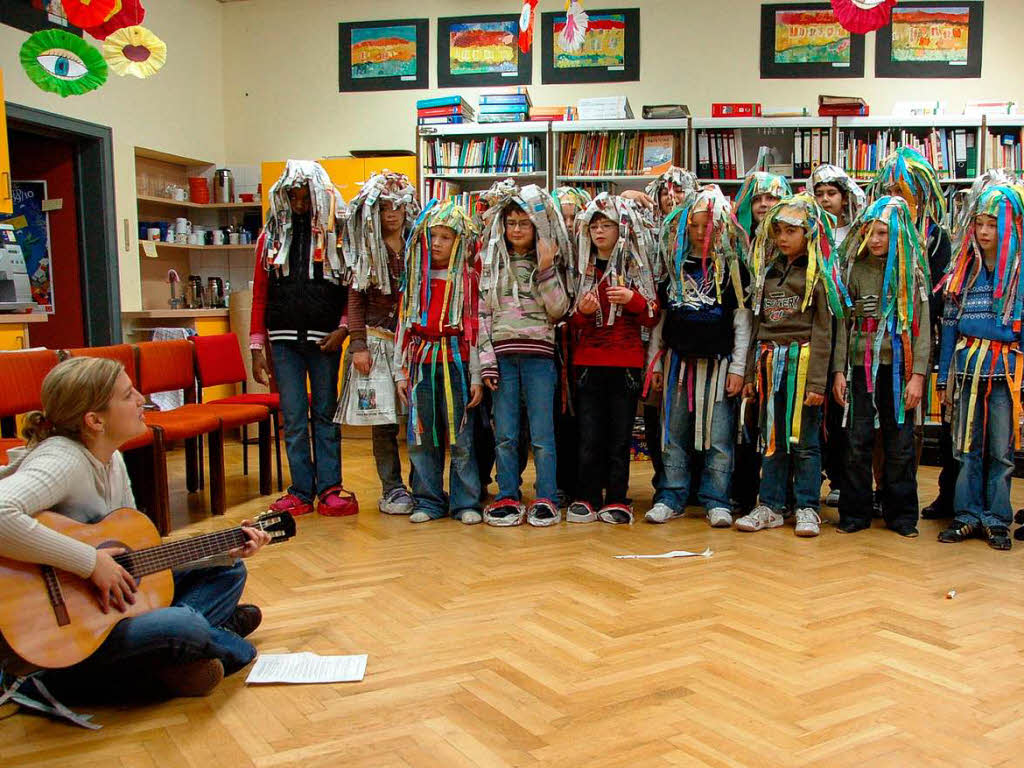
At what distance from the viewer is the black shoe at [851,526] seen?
150 inches

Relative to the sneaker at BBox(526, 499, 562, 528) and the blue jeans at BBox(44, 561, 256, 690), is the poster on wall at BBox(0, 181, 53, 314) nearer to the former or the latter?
the sneaker at BBox(526, 499, 562, 528)

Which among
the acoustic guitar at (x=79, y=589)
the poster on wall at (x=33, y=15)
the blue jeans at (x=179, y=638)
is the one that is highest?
the poster on wall at (x=33, y=15)

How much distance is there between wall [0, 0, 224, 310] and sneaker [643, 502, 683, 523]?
405 centimetres

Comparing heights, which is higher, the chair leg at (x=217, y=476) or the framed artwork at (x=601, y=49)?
the framed artwork at (x=601, y=49)

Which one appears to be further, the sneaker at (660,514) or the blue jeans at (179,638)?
the sneaker at (660,514)

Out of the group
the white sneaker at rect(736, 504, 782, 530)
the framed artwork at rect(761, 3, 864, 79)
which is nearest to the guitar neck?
the white sneaker at rect(736, 504, 782, 530)

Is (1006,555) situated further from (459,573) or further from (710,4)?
(710,4)

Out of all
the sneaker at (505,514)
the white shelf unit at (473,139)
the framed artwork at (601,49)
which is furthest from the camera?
the framed artwork at (601,49)

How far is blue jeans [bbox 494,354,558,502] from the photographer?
155 inches

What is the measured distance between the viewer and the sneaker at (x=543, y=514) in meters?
3.91

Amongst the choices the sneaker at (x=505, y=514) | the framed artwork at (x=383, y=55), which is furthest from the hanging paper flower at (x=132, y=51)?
the sneaker at (x=505, y=514)

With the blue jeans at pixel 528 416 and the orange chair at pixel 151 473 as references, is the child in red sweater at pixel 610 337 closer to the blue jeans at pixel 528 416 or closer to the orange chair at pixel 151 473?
the blue jeans at pixel 528 416

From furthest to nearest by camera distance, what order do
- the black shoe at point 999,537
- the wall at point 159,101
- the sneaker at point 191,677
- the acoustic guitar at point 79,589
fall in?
the wall at point 159,101
the black shoe at point 999,537
the sneaker at point 191,677
the acoustic guitar at point 79,589

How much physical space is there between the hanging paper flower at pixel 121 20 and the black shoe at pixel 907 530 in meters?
4.68
